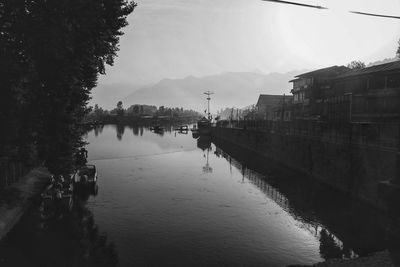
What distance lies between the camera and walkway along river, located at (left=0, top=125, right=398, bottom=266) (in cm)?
2308

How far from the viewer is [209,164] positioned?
69.1 meters

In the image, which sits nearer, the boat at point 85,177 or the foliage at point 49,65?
the foliage at point 49,65

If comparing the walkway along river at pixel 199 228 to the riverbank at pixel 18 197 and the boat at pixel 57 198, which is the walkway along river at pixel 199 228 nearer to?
the riverbank at pixel 18 197

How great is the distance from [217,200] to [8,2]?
2710 centimetres

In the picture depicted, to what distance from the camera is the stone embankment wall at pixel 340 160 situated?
32.5 meters

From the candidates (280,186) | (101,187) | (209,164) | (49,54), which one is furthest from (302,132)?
(49,54)

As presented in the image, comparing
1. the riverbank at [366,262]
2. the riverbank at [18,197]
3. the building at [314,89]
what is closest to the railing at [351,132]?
the riverbank at [366,262]

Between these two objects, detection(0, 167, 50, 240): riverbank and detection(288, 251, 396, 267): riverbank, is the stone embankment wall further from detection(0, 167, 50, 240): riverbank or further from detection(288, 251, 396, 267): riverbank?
detection(0, 167, 50, 240): riverbank

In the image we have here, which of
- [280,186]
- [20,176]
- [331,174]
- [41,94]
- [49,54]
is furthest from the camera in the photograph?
[280,186]

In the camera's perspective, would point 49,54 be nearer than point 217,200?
Yes

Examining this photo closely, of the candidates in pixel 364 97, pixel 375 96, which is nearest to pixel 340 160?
pixel 375 96

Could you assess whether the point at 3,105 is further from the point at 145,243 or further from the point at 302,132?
the point at 302,132

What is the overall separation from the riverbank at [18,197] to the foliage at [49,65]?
4679 mm

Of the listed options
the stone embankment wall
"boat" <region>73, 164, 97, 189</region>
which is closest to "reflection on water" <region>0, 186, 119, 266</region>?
"boat" <region>73, 164, 97, 189</region>
